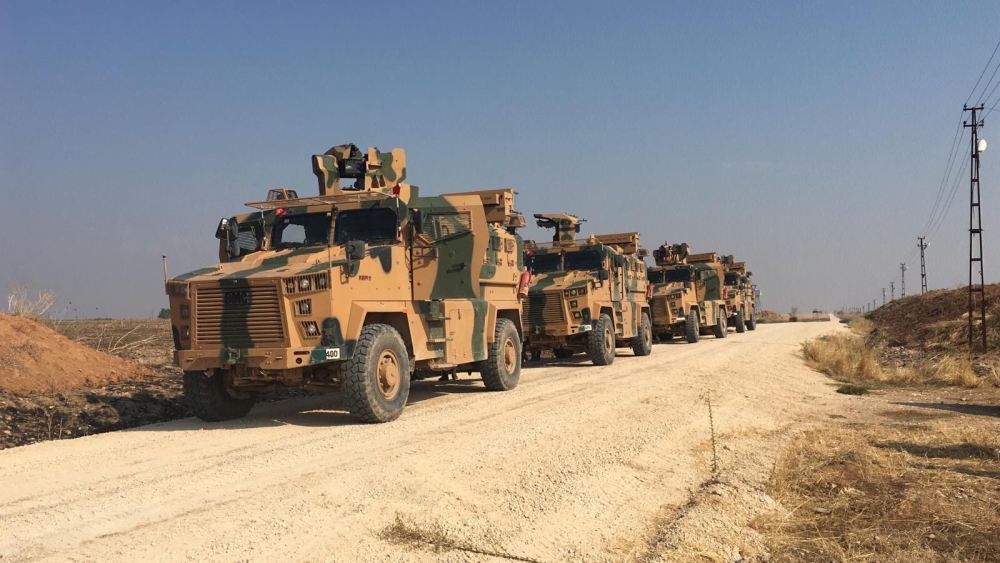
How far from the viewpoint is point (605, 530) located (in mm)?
4719

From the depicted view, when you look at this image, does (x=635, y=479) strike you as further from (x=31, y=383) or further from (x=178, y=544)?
(x=31, y=383)

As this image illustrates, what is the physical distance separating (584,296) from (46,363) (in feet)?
32.3

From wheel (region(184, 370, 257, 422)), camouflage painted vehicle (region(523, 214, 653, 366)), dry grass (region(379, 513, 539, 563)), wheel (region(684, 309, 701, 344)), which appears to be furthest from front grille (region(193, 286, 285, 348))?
wheel (region(684, 309, 701, 344))

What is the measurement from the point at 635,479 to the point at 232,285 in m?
4.56

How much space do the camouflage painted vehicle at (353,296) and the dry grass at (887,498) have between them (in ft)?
14.4

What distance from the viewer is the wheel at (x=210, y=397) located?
8656 mm

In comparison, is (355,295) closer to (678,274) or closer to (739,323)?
(678,274)

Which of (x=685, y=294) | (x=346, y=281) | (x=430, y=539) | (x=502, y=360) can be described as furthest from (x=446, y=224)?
(x=685, y=294)

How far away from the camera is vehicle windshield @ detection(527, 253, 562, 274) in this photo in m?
18.2

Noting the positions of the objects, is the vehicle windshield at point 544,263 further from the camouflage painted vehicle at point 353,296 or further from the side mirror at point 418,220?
the side mirror at point 418,220

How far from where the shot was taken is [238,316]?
801 centimetres

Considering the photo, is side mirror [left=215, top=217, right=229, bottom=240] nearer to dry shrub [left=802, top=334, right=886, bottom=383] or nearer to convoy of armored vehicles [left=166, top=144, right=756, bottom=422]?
convoy of armored vehicles [left=166, top=144, right=756, bottom=422]

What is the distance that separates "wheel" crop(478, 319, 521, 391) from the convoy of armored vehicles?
2 centimetres

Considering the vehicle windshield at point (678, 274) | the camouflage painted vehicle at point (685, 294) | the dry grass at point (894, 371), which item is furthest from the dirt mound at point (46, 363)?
the vehicle windshield at point (678, 274)
